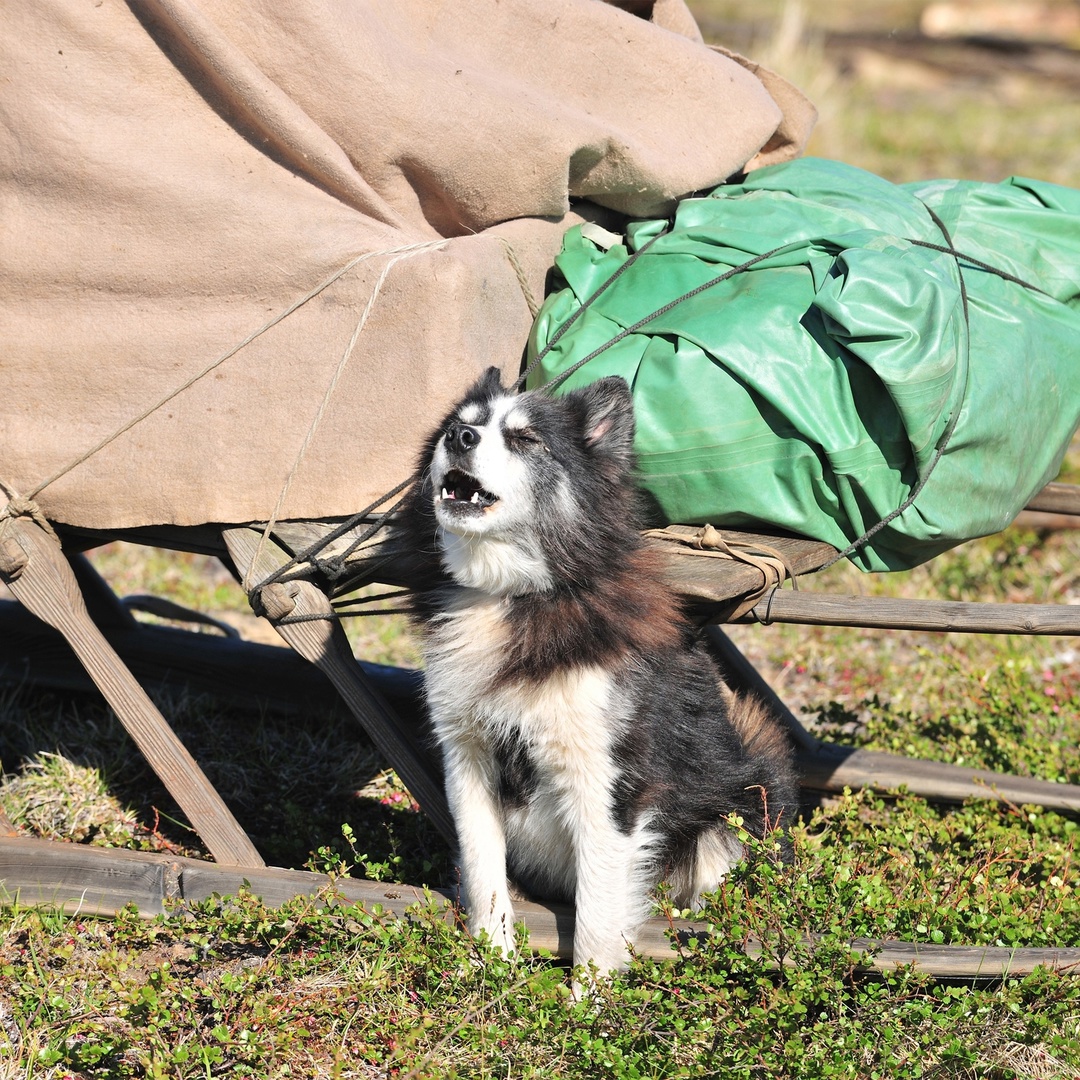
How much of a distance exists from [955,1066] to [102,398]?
274 cm

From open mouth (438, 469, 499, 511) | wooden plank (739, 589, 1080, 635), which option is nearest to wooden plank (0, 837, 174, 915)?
open mouth (438, 469, 499, 511)

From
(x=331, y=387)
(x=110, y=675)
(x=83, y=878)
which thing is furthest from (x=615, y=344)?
(x=83, y=878)

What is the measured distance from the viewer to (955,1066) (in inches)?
106

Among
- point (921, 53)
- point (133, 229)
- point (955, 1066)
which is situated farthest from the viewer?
point (921, 53)

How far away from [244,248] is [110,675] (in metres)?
1.25

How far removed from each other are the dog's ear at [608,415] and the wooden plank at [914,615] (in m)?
0.55

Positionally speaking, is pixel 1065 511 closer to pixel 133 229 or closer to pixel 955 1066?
pixel 955 1066

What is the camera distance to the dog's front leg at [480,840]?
303 centimetres

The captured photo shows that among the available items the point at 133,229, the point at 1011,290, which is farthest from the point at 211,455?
the point at 1011,290

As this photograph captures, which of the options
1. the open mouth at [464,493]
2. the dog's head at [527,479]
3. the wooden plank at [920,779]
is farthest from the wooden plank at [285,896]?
the wooden plank at [920,779]

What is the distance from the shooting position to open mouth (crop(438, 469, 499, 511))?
276cm

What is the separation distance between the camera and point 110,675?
3.33m

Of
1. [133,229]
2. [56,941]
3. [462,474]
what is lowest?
[56,941]

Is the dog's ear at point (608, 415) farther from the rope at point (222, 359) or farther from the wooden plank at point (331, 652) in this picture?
the wooden plank at point (331, 652)
